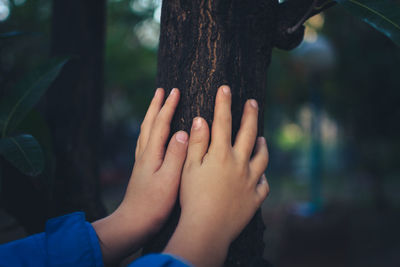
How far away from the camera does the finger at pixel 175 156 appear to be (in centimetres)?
76

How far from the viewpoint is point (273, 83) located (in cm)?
770

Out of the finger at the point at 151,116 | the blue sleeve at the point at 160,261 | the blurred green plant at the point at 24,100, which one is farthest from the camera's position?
the blurred green plant at the point at 24,100

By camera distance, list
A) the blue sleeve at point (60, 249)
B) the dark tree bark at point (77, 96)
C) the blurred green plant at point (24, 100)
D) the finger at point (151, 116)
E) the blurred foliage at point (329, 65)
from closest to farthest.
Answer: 1. the blue sleeve at point (60, 249)
2. the finger at point (151, 116)
3. the blurred green plant at point (24, 100)
4. the dark tree bark at point (77, 96)
5. the blurred foliage at point (329, 65)

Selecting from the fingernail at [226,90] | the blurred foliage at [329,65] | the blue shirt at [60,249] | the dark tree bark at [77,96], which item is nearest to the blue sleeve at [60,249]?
the blue shirt at [60,249]

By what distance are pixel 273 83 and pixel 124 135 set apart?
5.50m

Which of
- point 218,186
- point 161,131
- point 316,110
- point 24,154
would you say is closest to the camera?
point 218,186

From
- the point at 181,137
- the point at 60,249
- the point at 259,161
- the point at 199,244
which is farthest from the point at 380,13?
the point at 60,249

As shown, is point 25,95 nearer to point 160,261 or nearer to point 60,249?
point 60,249

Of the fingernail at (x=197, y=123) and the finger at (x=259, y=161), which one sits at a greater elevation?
the fingernail at (x=197, y=123)

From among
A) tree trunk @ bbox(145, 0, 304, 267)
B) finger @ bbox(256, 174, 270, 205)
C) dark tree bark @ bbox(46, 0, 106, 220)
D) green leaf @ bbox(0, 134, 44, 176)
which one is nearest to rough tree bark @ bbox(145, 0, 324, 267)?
tree trunk @ bbox(145, 0, 304, 267)

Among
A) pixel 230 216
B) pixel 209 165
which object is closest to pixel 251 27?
pixel 209 165

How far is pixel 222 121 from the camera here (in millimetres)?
748

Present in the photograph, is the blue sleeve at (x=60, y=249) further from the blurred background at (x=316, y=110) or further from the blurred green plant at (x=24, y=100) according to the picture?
the blurred background at (x=316, y=110)

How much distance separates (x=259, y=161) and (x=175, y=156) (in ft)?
0.75
